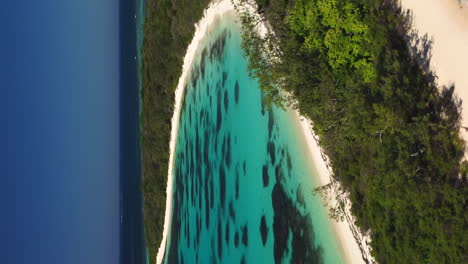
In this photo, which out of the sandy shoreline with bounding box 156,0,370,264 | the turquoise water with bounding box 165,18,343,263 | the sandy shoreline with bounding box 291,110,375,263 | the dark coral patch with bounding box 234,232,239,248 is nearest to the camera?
the sandy shoreline with bounding box 291,110,375,263

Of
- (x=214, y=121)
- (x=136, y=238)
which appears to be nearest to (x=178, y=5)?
(x=214, y=121)

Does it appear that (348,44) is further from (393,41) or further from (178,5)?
(178,5)

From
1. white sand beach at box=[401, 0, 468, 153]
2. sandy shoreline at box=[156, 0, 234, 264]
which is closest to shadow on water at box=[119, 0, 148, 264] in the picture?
sandy shoreline at box=[156, 0, 234, 264]

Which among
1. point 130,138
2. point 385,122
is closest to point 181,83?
point 130,138

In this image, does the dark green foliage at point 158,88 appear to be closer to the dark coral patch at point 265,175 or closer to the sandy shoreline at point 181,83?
the sandy shoreline at point 181,83

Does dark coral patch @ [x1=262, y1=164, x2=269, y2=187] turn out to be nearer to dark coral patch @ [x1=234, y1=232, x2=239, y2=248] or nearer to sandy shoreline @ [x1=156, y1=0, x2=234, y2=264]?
dark coral patch @ [x1=234, y1=232, x2=239, y2=248]

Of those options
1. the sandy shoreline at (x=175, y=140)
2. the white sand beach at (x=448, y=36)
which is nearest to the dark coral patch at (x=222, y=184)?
the sandy shoreline at (x=175, y=140)
